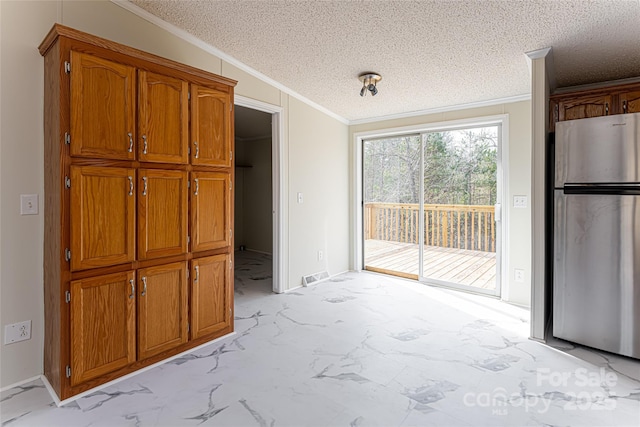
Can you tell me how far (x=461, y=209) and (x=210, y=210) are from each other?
3.00m

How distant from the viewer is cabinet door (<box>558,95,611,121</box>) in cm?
274

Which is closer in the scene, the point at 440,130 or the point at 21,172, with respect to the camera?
the point at 21,172

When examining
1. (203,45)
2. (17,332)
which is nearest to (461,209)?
(203,45)

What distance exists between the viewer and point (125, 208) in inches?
84.7

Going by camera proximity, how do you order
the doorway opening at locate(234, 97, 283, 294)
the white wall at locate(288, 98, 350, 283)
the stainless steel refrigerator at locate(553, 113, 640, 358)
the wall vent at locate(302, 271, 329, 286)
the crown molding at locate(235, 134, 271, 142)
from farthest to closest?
the crown molding at locate(235, 134, 271, 142), the doorway opening at locate(234, 97, 283, 294), the wall vent at locate(302, 271, 329, 286), the white wall at locate(288, 98, 350, 283), the stainless steel refrigerator at locate(553, 113, 640, 358)

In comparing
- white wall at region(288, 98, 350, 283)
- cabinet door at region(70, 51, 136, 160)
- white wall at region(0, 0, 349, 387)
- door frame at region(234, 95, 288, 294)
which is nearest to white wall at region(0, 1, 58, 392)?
white wall at region(0, 0, 349, 387)

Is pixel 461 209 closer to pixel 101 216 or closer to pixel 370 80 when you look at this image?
pixel 370 80

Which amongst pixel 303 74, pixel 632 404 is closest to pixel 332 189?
pixel 303 74

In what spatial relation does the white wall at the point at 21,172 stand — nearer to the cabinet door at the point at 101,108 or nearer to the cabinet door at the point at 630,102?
the cabinet door at the point at 101,108

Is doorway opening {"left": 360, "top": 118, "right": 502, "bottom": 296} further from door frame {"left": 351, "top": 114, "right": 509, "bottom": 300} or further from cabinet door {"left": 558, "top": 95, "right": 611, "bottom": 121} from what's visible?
cabinet door {"left": 558, "top": 95, "right": 611, "bottom": 121}

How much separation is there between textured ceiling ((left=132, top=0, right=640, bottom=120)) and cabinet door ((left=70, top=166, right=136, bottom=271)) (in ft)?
4.76

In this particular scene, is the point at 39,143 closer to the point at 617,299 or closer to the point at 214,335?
the point at 214,335

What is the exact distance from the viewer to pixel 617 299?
240 cm

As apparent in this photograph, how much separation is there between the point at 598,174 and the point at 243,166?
5.64 meters
